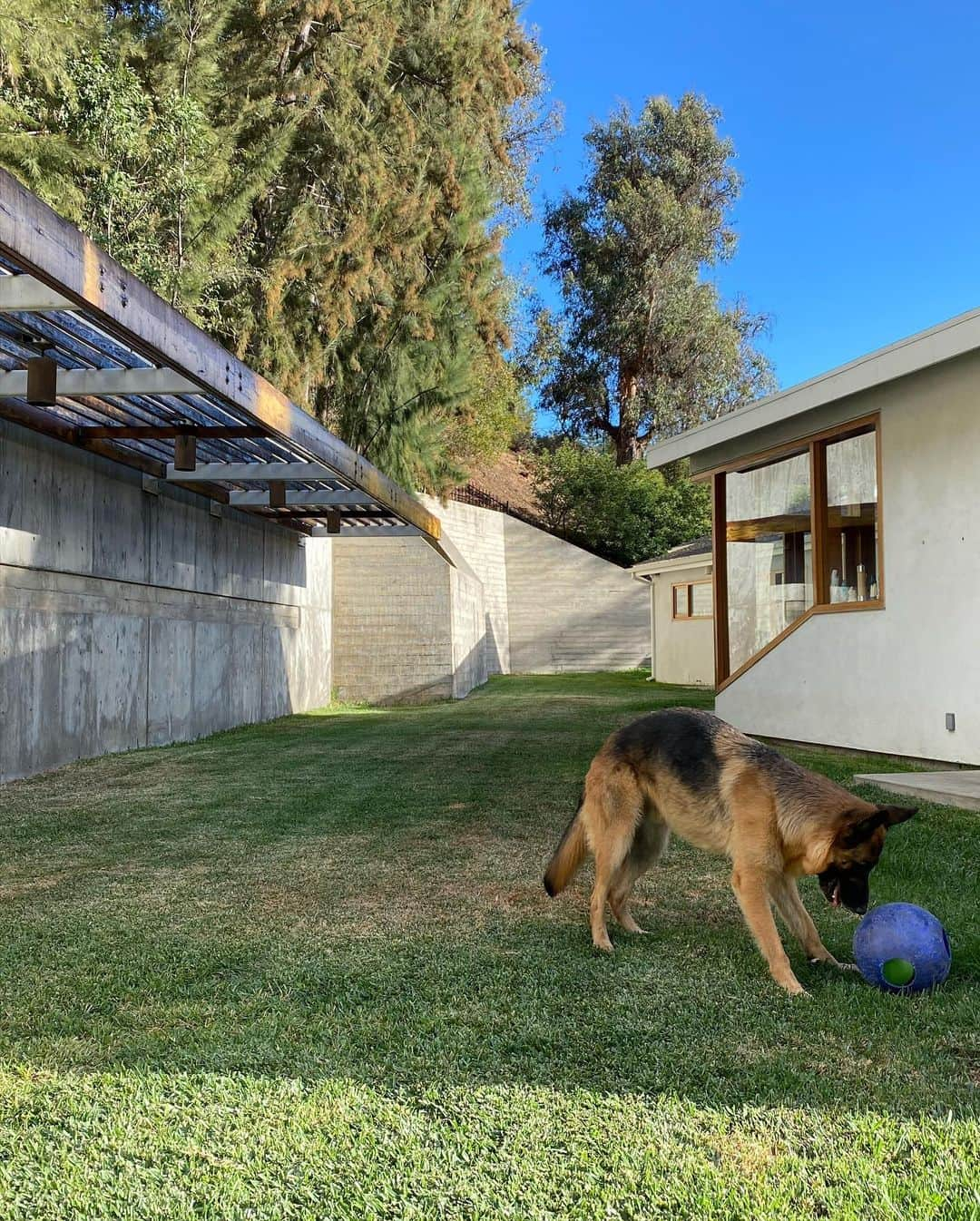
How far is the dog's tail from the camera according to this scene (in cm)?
437

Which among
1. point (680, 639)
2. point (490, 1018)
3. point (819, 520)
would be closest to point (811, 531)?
point (819, 520)

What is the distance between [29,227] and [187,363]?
1987 mm

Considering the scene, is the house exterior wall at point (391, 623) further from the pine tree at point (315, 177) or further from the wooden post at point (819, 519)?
the wooden post at point (819, 519)

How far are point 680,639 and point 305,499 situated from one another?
13634mm

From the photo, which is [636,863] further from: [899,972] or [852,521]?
[852,521]

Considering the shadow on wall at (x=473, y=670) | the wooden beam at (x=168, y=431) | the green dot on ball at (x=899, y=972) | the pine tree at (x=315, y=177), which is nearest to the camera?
the green dot on ball at (x=899, y=972)

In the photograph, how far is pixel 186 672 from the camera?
1331 cm

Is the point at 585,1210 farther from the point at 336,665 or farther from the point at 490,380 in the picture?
the point at 490,380

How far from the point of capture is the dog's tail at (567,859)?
4.37 m

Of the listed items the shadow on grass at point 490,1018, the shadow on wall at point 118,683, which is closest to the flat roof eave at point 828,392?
the shadow on grass at point 490,1018

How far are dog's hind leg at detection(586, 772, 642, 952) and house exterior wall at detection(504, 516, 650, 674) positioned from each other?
1109 inches

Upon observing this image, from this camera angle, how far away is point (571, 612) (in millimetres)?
32906

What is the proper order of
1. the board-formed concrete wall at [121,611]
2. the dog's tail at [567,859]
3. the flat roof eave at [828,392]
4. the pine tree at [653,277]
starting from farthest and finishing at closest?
the pine tree at [653,277] < the board-formed concrete wall at [121,611] < the flat roof eave at [828,392] < the dog's tail at [567,859]

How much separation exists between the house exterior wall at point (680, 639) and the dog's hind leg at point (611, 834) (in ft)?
61.8
